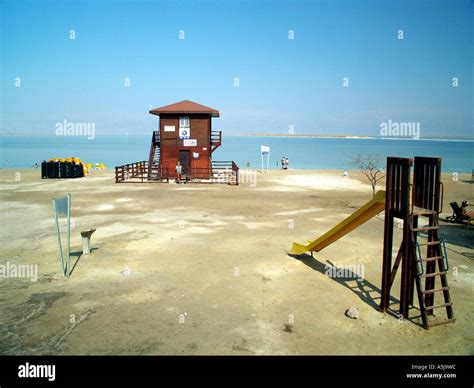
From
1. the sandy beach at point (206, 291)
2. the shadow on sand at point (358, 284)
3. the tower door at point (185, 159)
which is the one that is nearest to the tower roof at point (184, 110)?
the tower door at point (185, 159)

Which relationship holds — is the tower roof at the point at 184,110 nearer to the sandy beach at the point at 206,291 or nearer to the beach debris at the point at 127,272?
the sandy beach at the point at 206,291

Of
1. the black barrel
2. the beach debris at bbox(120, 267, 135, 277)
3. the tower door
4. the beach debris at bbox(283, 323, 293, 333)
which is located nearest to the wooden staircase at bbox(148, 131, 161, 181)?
the tower door

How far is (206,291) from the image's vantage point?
814 cm

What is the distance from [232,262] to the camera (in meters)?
10.0

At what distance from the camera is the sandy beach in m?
6.08

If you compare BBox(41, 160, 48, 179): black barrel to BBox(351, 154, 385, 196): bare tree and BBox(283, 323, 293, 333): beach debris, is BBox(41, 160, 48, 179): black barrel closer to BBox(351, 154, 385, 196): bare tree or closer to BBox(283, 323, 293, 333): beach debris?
BBox(351, 154, 385, 196): bare tree

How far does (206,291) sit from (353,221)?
11.8 feet

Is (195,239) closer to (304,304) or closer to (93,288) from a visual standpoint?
(93,288)

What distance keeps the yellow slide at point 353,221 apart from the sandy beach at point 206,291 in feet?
1.52

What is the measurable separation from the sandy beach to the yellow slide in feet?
1.52

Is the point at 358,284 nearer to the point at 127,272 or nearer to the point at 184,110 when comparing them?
the point at 127,272

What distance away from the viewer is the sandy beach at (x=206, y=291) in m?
6.08

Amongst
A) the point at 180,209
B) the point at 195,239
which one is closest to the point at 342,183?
the point at 180,209
